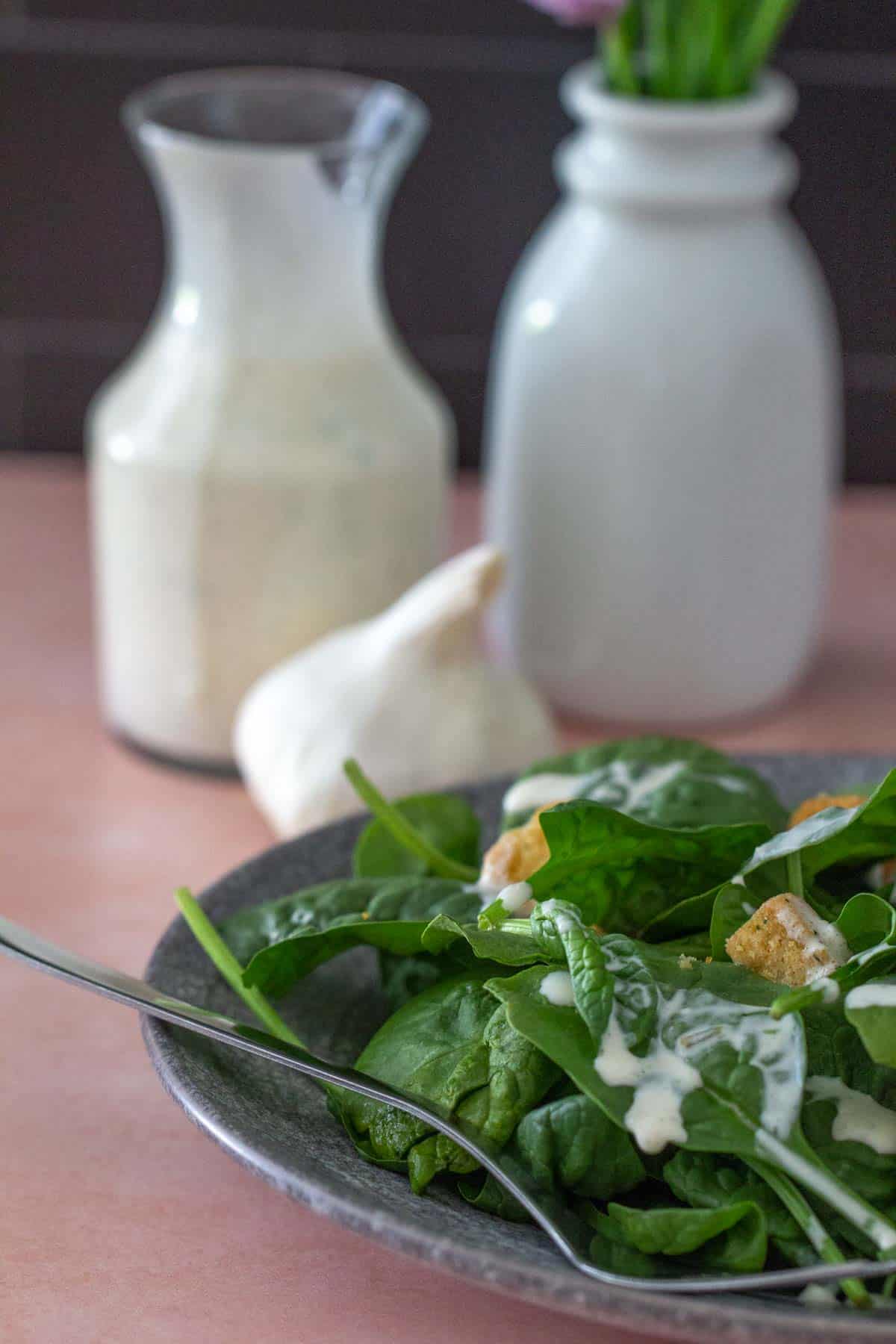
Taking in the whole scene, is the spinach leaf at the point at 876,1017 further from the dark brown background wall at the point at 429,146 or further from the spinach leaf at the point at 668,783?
the dark brown background wall at the point at 429,146

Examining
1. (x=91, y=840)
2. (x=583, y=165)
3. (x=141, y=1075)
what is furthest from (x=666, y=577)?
(x=141, y=1075)

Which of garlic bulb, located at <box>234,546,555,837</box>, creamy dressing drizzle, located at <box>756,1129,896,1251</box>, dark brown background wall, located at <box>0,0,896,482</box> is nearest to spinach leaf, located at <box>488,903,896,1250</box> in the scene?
creamy dressing drizzle, located at <box>756,1129,896,1251</box>

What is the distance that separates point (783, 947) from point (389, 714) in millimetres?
430

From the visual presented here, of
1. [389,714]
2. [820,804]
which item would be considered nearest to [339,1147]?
[820,804]

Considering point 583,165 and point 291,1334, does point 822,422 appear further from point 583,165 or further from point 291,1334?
point 291,1334

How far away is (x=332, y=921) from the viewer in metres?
0.72

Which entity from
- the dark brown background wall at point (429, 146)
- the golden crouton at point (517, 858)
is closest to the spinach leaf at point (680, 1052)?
the golden crouton at point (517, 858)

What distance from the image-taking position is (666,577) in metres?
1.14

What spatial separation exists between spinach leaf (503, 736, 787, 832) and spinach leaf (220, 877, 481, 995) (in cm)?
7

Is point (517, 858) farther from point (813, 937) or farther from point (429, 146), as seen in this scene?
point (429, 146)

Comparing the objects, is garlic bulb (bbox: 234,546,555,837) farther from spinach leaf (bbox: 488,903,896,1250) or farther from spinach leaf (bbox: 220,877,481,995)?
spinach leaf (bbox: 488,903,896,1250)

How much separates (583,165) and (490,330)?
0.51 metres

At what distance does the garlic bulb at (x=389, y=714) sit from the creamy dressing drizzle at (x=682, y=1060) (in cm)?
42

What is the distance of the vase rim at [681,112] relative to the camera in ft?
3.50
